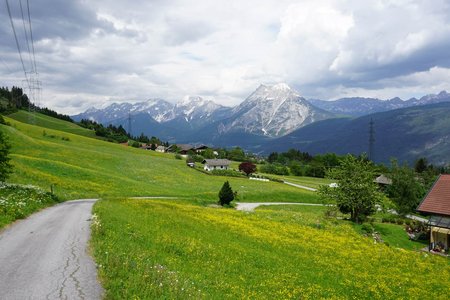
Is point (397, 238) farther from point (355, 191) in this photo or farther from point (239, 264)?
point (239, 264)

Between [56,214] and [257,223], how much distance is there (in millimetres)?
20793

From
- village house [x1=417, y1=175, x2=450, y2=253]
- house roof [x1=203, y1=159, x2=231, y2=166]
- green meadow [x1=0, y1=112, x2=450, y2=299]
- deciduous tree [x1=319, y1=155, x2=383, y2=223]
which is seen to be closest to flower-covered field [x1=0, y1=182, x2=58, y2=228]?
green meadow [x1=0, y1=112, x2=450, y2=299]

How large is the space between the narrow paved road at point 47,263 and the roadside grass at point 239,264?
773 mm

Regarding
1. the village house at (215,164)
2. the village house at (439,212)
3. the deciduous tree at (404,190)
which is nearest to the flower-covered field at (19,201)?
the village house at (439,212)

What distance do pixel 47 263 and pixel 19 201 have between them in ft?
63.4

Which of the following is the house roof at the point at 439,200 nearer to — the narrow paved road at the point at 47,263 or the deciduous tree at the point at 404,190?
the deciduous tree at the point at 404,190

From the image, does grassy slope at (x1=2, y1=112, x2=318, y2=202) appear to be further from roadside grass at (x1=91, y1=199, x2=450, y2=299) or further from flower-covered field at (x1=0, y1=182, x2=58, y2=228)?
roadside grass at (x1=91, y1=199, x2=450, y2=299)

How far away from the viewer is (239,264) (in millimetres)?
20938

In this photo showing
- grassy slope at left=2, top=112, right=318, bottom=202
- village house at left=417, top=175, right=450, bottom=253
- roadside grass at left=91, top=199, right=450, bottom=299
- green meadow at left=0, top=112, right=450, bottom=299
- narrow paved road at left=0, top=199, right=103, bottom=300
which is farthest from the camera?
grassy slope at left=2, top=112, right=318, bottom=202

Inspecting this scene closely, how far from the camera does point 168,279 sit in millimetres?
14469

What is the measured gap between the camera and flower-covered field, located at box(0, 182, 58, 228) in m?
27.5

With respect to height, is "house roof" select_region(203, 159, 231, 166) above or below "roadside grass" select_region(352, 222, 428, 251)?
above

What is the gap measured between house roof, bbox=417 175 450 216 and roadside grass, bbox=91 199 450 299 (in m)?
23.5

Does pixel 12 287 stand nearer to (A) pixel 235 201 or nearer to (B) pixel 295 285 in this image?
(B) pixel 295 285
